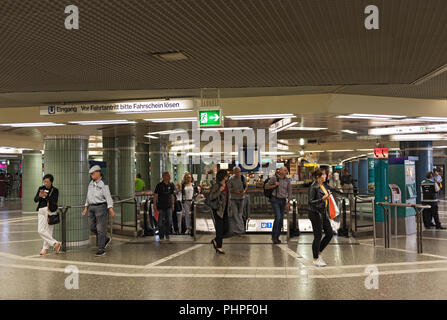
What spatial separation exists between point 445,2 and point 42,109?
27.1ft

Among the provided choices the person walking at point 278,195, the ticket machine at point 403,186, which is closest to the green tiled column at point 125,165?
the person walking at point 278,195

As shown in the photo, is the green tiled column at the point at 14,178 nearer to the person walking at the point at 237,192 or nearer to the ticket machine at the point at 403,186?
the person walking at the point at 237,192

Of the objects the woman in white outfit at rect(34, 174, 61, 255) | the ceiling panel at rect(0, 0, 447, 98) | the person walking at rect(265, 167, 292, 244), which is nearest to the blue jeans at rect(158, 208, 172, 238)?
the woman in white outfit at rect(34, 174, 61, 255)

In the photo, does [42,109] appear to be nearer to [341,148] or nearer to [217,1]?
[217,1]

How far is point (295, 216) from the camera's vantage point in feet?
38.8

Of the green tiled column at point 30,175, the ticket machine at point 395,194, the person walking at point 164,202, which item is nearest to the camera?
the person walking at point 164,202

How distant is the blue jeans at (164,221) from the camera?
1089 centimetres

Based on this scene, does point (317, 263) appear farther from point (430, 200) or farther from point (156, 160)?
point (156, 160)

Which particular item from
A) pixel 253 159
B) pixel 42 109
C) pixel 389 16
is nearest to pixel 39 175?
pixel 253 159

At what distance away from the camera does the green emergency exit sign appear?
346 inches

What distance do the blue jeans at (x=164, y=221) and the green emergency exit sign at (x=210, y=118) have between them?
300cm

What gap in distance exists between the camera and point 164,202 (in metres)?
10.8

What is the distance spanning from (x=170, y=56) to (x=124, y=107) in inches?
142

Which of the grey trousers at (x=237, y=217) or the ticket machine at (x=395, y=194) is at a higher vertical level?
the ticket machine at (x=395, y=194)
